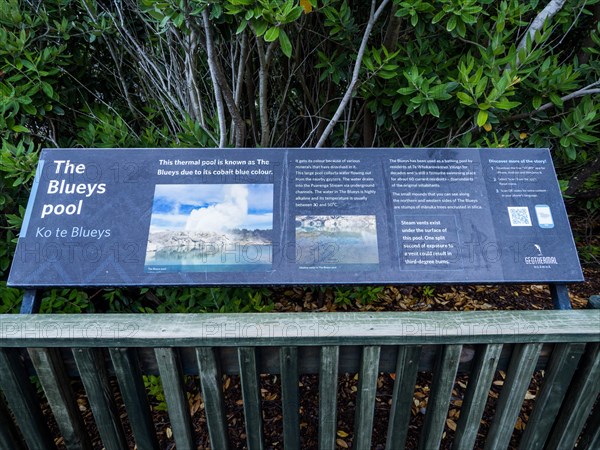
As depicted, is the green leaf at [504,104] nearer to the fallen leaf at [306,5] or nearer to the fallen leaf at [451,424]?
the fallen leaf at [306,5]

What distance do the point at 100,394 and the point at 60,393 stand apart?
0.14 meters

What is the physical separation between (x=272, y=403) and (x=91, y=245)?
4.53 ft

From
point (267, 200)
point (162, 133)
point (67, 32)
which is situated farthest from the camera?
point (162, 133)

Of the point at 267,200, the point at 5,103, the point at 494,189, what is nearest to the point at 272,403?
the point at 267,200

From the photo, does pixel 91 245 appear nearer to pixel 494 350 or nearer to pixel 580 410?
pixel 494 350

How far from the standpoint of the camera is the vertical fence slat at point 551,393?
1361 mm

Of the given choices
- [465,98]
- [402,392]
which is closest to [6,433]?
[402,392]

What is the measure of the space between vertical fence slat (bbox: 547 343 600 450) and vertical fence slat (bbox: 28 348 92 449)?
188cm

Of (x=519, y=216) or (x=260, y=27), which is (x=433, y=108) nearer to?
(x=519, y=216)

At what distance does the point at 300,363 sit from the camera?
1.41m

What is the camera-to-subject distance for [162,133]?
2.79m

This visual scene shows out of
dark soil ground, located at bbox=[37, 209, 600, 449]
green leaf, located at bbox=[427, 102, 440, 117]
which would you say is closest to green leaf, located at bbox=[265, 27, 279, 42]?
green leaf, located at bbox=[427, 102, 440, 117]

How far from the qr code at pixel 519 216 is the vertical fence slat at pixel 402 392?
2.34ft

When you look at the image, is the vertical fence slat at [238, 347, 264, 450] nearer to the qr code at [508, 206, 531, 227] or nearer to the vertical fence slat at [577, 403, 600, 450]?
the qr code at [508, 206, 531, 227]
